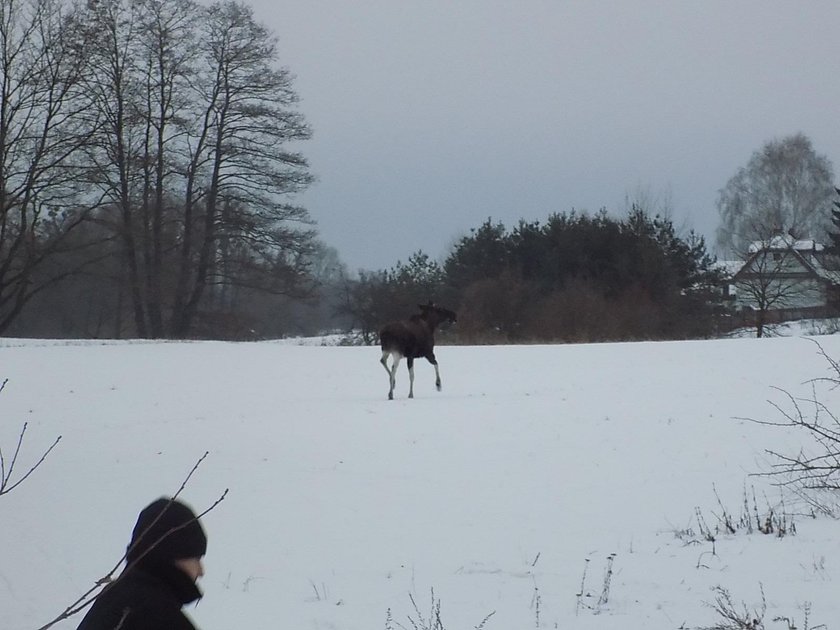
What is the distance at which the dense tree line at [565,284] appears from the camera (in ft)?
136

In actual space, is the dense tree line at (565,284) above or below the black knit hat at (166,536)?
above

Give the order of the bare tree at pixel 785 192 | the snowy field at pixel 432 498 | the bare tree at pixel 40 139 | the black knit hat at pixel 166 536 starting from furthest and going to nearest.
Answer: the bare tree at pixel 785 192 < the bare tree at pixel 40 139 < the snowy field at pixel 432 498 < the black knit hat at pixel 166 536

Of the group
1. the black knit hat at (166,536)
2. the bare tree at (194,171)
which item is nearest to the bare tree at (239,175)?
the bare tree at (194,171)

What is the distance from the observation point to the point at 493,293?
43.1 meters

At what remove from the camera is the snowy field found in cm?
777

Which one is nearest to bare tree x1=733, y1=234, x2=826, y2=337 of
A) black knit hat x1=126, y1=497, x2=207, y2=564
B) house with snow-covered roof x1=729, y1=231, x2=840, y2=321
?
house with snow-covered roof x1=729, y1=231, x2=840, y2=321

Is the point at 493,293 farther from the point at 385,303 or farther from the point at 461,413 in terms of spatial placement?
the point at 461,413

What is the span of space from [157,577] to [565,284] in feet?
147

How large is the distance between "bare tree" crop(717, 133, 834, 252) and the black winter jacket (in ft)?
238

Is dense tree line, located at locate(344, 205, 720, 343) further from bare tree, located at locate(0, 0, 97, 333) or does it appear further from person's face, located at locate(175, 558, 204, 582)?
person's face, located at locate(175, 558, 204, 582)

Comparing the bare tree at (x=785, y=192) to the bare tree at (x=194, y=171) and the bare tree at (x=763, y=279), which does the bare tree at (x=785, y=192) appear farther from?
the bare tree at (x=194, y=171)

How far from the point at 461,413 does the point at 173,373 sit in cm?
1044

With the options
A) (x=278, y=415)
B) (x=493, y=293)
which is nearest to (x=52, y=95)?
(x=493, y=293)

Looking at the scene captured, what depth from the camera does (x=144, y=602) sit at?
3.20m
